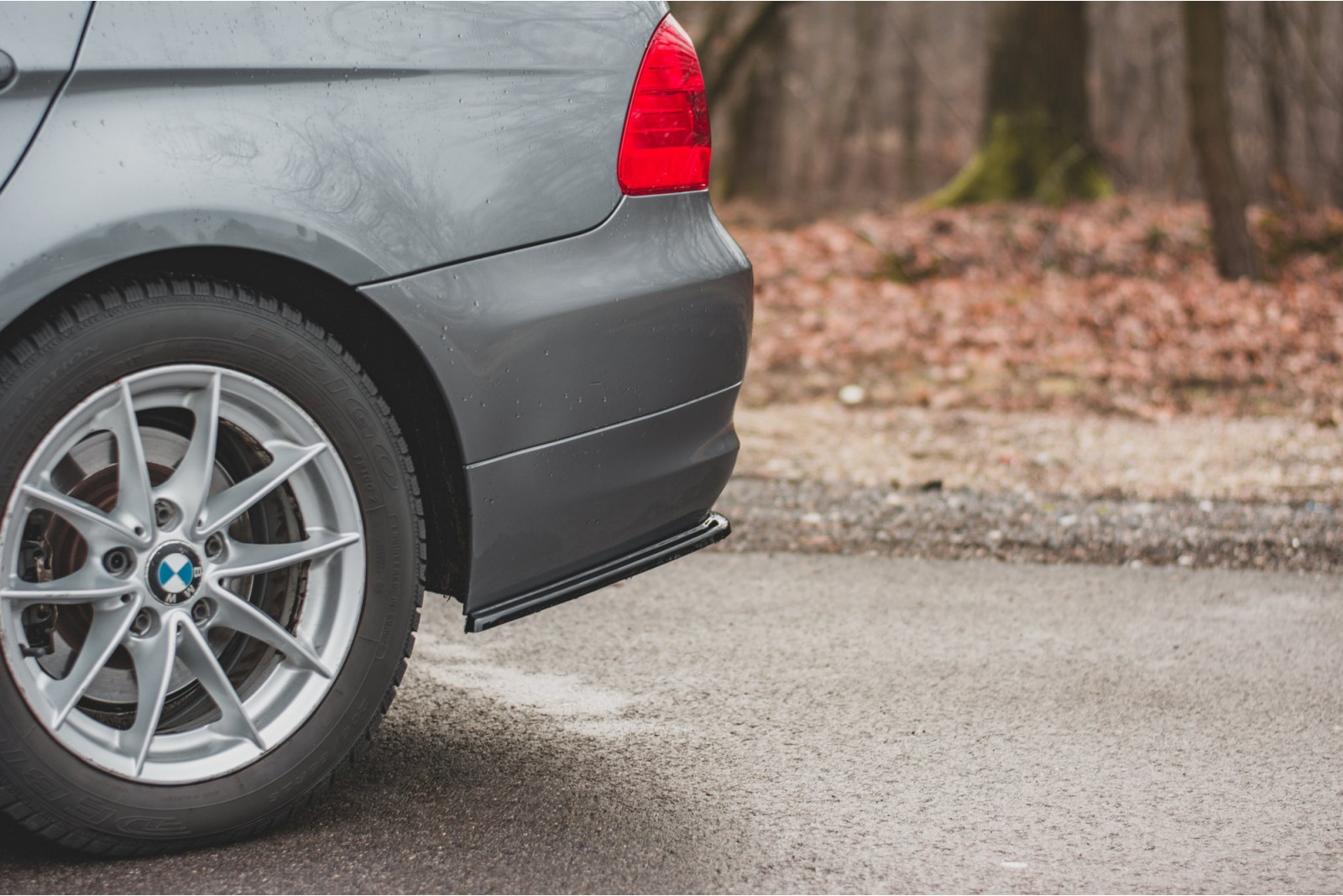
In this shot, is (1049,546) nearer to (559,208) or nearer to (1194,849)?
(1194,849)

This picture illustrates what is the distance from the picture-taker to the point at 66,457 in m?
2.47

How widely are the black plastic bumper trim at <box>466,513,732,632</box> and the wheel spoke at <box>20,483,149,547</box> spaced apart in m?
0.65

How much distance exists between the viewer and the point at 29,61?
228cm

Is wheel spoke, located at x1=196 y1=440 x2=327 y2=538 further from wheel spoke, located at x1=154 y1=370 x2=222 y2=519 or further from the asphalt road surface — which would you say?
the asphalt road surface

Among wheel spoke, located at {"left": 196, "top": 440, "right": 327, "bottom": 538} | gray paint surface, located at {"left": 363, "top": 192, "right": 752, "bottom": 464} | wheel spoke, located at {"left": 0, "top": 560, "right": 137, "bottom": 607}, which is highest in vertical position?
gray paint surface, located at {"left": 363, "top": 192, "right": 752, "bottom": 464}

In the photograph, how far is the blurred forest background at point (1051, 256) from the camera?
812cm

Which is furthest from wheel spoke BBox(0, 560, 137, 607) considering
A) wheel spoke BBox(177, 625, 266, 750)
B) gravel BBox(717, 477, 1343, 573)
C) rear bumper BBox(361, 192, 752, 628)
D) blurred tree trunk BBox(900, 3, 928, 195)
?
blurred tree trunk BBox(900, 3, 928, 195)

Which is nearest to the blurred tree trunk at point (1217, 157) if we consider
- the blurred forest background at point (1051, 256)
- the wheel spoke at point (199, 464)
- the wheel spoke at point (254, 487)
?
the blurred forest background at point (1051, 256)

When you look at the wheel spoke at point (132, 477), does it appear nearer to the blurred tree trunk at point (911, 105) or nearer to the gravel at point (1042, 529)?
the gravel at point (1042, 529)

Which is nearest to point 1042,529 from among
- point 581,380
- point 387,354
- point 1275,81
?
point 581,380

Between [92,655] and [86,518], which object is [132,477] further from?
[92,655]

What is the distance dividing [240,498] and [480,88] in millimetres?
867

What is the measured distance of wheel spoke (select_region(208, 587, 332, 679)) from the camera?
2.48 m

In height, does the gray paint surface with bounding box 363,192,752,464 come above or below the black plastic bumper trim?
above
